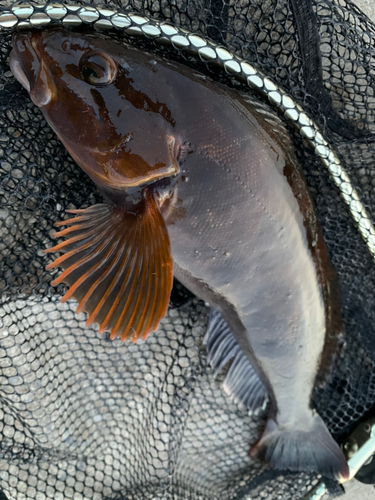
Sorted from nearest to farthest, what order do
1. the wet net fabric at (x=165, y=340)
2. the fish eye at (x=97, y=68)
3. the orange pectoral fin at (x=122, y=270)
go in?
the fish eye at (x=97, y=68) → the orange pectoral fin at (x=122, y=270) → the wet net fabric at (x=165, y=340)

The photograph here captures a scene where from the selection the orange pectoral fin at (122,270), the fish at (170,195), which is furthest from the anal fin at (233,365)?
the orange pectoral fin at (122,270)

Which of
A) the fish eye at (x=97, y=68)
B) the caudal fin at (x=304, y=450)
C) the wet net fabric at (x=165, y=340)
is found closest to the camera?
the fish eye at (x=97, y=68)

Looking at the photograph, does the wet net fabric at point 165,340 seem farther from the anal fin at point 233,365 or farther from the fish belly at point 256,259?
the fish belly at point 256,259

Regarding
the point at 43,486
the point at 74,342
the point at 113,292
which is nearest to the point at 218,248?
the point at 113,292

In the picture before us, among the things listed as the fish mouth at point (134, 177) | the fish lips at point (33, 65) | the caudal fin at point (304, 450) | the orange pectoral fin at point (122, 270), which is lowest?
the caudal fin at point (304, 450)

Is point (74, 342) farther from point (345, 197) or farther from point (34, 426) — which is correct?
point (345, 197)

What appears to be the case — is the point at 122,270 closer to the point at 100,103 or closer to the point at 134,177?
the point at 134,177

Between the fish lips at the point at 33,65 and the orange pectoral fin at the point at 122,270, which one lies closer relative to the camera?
the fish lips at the point at 33,65
